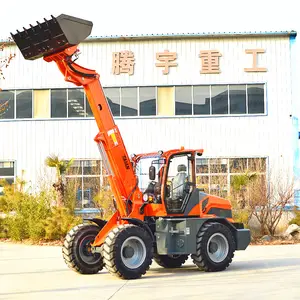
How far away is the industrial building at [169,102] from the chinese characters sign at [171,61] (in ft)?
0.15

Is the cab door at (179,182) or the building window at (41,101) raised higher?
the building window at (41,101)

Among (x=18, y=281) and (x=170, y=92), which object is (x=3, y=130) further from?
(x=18, y=281)

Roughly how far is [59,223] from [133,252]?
10330 millimetres

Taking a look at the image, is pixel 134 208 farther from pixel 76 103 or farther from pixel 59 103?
pixel 59 103

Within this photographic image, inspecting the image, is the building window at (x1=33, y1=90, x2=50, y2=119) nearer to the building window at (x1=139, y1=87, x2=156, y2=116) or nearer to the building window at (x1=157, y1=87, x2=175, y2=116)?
the building window at (x1=139, y1=87, x2=156, y2=116)

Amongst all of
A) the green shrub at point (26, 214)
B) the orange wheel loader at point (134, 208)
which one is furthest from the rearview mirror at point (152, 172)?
the green shrub at point (26, 214)

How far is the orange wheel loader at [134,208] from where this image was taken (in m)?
12.8

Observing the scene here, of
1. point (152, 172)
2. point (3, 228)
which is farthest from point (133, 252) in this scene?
point (3, 228)

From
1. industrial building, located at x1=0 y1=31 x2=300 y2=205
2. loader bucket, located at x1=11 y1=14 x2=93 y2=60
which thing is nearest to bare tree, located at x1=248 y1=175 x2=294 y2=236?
industrial building, located at x1=0 y1=31 x2=300 y2=205

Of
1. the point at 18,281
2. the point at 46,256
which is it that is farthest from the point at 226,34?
the point at 18,281

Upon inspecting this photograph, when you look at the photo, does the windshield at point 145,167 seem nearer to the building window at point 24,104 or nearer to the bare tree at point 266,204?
the bare tree at point 266,204

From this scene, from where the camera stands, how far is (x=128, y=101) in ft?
101

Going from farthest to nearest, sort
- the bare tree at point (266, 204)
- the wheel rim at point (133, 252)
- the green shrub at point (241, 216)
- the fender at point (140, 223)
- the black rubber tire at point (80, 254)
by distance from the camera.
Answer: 1. the bare tree at point (266, 204)
2. the green shrub at point (241, 216)
3. the black rubber tire at point (80, 254)
4. the fender at point (140, 223)
5. the wheel rim at point (133, 252)

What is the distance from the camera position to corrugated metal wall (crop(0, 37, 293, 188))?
3023 cm
